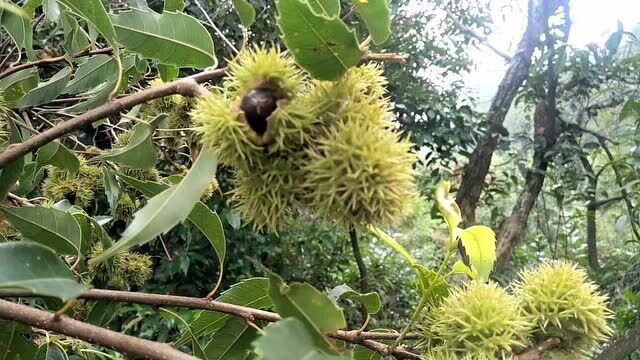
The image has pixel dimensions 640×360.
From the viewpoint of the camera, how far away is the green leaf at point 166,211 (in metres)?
0.56

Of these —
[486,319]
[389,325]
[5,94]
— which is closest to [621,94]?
[389,325]

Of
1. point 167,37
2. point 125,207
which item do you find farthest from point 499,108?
point 167,37

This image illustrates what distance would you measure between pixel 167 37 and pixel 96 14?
0.10m

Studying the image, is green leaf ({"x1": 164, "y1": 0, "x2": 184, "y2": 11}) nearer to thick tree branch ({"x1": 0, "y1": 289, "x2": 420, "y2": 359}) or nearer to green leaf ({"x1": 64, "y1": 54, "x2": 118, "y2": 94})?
green leaf ({"x1": 64, "y1": 54, "x2": 118, "y2": 94})

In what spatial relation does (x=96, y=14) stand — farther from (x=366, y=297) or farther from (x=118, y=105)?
(x=366, y=297)

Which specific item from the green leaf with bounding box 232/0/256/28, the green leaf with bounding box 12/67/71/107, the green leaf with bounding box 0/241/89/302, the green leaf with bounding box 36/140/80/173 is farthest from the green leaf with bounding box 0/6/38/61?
the green leaf with bounding box 0/241/89/302

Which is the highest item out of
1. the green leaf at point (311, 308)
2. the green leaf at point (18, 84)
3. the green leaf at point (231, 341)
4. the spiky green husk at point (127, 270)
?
the green leaf at point (311, 308)

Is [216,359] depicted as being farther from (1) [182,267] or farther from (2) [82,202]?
(1) [182,267]

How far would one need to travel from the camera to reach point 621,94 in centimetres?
295

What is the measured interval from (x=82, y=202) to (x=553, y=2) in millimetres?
2656

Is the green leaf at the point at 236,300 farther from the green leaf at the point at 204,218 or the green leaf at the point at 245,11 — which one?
the green leaf at the point at 245,11

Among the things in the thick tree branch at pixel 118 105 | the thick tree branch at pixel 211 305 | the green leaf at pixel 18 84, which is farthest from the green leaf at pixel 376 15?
the green leaf at pixel 18 84

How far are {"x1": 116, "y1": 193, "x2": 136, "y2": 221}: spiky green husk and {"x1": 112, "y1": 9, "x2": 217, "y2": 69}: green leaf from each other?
0.70m

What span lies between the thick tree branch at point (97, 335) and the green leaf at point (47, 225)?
0.20 m
